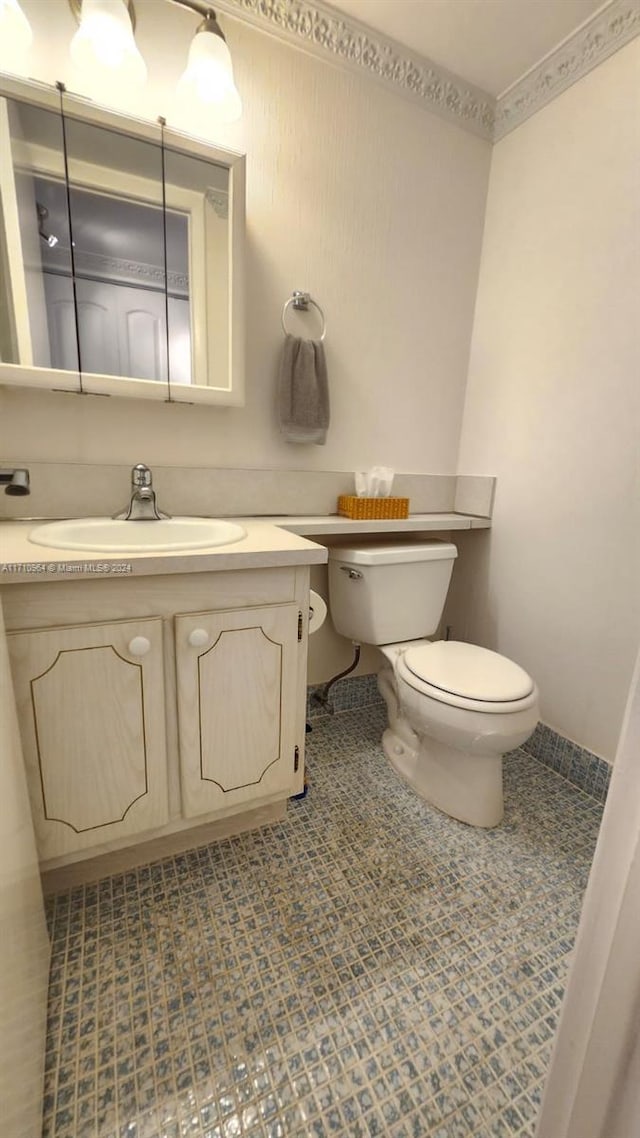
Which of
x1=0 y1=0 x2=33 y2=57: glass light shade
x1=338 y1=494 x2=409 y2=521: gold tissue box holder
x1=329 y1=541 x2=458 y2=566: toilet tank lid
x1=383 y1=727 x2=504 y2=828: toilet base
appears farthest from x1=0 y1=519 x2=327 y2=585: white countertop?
x1=0 y1=0 x2=33 y2=57: glass light shade

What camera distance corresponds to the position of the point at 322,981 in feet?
2.98

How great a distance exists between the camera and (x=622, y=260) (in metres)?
1.26

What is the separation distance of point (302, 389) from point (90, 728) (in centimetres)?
110

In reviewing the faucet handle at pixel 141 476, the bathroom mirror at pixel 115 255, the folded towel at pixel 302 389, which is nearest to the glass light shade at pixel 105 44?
the bathroom mirror at pixel 115 255

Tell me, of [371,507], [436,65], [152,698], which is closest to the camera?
[152,698]

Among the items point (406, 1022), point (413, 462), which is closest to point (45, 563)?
point (406, 1022)

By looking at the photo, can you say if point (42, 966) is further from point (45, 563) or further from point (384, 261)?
point (384, 261)

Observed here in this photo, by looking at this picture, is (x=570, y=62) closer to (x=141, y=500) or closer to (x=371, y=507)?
(x=371, y=507)

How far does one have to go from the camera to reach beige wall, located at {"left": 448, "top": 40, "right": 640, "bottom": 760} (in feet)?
4.19

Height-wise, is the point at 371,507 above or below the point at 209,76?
below

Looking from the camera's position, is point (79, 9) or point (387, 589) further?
point (387, 589)

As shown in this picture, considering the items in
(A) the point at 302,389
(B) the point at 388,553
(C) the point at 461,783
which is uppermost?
(A) the point at 302,389

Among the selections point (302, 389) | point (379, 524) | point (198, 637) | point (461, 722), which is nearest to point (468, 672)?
point (461, 722)

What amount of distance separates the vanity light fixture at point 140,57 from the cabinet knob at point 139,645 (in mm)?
1331
